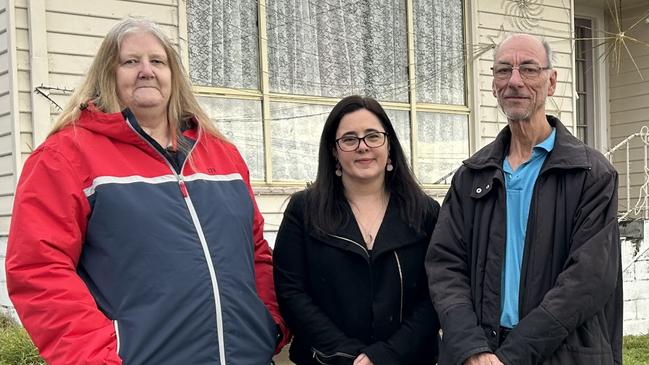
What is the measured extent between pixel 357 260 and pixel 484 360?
0.61 metres

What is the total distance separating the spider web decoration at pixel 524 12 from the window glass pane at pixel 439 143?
4.56 feet

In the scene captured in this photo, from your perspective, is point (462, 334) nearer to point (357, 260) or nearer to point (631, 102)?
point (357, 260)

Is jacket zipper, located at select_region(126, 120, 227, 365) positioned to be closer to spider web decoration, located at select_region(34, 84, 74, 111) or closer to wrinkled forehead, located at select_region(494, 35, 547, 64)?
wrinkled forehead, located at select_region(494, 35, 547, 64)

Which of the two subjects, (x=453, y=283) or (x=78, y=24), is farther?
(x=78, y=24)

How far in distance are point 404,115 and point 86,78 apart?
19.1ft

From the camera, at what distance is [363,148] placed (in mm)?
2855

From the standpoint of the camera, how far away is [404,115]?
8.06 meters

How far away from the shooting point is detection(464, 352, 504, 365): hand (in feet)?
8.03

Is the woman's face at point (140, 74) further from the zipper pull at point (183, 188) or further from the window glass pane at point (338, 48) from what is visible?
the window glass pane at point (338, 48)

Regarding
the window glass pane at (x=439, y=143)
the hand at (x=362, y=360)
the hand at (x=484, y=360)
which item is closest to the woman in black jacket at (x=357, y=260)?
the hand at (x=362, y=360)

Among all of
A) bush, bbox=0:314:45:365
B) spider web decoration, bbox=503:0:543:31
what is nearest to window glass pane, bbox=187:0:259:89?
bush, bbox=0:314:45:365

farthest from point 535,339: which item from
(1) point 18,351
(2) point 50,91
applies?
(2) point 50,91

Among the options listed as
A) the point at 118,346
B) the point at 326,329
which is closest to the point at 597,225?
the point at 326,329

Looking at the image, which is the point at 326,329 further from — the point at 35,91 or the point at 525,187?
the point at 35,91
